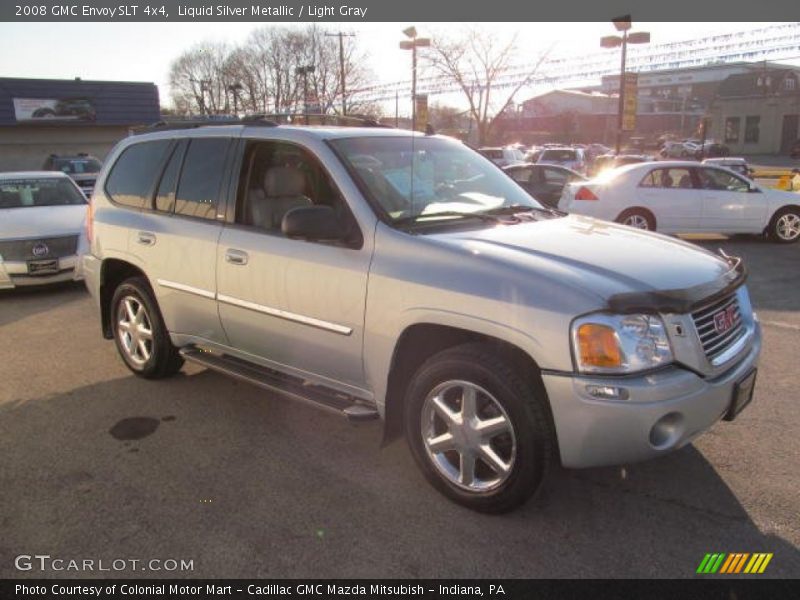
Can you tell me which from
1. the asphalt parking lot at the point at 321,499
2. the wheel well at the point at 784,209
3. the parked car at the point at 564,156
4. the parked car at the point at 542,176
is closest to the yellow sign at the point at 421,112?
the asphalt parking lot at the point at 321,499

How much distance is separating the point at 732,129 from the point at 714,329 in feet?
220

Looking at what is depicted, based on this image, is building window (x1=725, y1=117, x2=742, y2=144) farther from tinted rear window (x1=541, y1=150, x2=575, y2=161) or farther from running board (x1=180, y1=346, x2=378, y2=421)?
running board (x1=180, y1=346, x2=378, y2=421)

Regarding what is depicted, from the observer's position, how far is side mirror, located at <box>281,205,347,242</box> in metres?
3.32

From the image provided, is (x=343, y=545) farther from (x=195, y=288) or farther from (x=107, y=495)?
(x=195, y=288)

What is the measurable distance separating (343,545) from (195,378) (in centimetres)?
257

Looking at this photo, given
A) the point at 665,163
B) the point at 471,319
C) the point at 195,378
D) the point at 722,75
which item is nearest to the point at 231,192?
the point at 195,378

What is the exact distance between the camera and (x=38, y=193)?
9461mm

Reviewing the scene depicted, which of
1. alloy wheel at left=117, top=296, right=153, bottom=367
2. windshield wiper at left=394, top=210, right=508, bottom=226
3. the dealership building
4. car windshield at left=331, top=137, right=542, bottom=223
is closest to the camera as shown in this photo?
windshield wiper at left=394, top=210, right=508, bottom=226

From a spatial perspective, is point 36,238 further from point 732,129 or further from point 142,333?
point 732,129

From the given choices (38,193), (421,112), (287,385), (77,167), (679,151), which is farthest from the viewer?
(679,151)

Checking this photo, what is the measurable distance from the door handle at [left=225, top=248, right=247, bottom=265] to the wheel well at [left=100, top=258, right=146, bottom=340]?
139 cm

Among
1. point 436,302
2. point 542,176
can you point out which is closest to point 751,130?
point 542,176

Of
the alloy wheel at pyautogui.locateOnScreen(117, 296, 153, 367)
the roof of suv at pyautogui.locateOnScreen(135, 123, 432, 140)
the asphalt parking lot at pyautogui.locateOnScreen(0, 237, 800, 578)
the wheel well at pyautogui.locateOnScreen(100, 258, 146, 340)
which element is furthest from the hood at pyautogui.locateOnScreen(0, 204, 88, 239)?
the roof of suv at pyautogui.locateOnScreen(135, 123, 432, 140)

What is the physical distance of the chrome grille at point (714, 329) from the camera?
2877 millimetres
